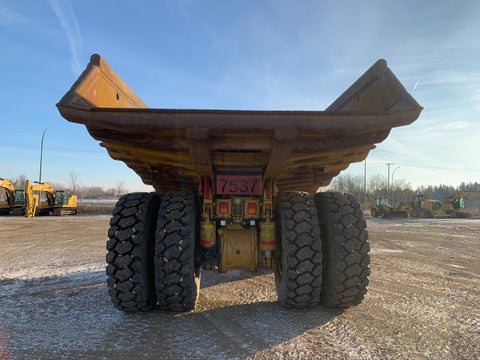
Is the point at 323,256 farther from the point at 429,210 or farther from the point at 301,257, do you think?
the point at 429,210

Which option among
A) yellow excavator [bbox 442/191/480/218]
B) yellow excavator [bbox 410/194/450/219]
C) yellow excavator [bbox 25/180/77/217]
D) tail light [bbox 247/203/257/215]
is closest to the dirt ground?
tail light [bbox 247/203/257/215]

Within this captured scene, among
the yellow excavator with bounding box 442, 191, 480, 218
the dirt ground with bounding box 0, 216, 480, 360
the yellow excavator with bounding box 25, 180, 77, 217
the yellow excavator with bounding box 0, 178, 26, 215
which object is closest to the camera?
the dirt ground with bounding box 0, 216, 480, 360

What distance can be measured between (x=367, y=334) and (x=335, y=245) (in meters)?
0.83

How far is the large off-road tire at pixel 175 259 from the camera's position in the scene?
2881 millimetres

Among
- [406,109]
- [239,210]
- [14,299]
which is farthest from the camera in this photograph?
[14,299]

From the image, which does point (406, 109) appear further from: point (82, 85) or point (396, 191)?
point (396, 191)

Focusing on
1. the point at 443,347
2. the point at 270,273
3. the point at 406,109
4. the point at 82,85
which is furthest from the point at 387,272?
the point at 82,85

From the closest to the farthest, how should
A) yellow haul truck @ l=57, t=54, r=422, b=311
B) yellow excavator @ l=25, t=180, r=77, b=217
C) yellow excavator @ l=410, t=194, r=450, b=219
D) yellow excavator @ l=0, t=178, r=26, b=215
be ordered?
1. yellow haul truck @ l=57, t=54, r=422, b=311
2. yellow excavator @ l=25, t=180, r=77, b=217
3. yellow excavator @ l=0, t=178, r=26, b=215
4. yellow excavator @ l=410, t=194, r=450, b=219

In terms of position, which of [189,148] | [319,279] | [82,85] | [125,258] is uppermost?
[82,85]

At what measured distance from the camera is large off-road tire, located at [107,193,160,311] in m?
2.93

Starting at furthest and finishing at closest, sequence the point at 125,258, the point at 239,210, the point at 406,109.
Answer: the point at 239,210 → the point at 125,258 → the point at 406,109

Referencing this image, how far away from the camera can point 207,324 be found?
9.66ft

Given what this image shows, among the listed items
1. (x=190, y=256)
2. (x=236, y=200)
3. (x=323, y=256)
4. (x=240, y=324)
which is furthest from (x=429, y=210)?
(x=190, y=256)

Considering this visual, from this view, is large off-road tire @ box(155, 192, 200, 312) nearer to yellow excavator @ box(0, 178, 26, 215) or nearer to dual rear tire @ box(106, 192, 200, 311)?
dual rear tire @ box(106, 192, 200, 311)
